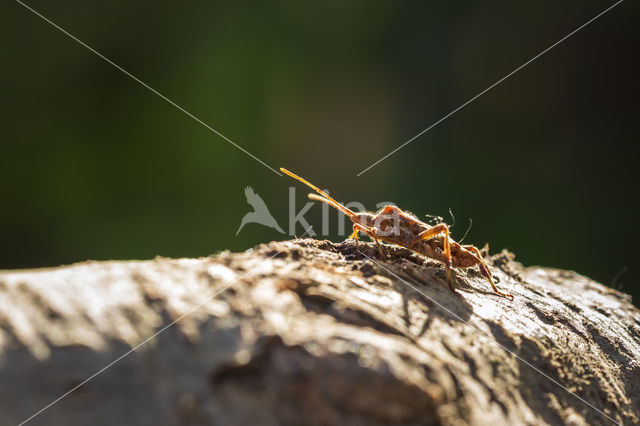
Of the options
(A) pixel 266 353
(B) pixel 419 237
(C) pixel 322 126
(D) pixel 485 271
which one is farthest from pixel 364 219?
(C) pixel 322 126

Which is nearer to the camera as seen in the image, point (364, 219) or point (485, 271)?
point (485, 271)

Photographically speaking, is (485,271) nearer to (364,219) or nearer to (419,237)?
(419,237)

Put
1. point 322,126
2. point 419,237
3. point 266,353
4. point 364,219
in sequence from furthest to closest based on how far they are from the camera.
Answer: point 322,126, point 364,219, point 419,237, point 266,353

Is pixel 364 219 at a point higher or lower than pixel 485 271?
higher

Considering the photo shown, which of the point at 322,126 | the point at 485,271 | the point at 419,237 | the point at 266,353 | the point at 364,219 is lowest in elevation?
the point at 266,353

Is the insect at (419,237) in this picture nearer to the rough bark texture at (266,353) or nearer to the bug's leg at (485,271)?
the bug's leg at (485,271)

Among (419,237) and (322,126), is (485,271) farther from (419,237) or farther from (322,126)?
(322,126)

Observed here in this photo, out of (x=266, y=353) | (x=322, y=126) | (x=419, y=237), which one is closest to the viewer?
(x=266, y=353)

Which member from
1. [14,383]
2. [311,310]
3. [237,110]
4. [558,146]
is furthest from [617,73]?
[14,383]

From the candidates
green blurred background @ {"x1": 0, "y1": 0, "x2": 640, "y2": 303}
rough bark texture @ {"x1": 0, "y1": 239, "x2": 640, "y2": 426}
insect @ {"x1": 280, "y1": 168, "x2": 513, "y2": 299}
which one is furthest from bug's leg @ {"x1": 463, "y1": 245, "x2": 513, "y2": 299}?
green blurred background @ {"x1": 0, "y1": 0, "x2": 640, "y2": 303}

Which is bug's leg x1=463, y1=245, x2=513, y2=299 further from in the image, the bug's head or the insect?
the bug's head
